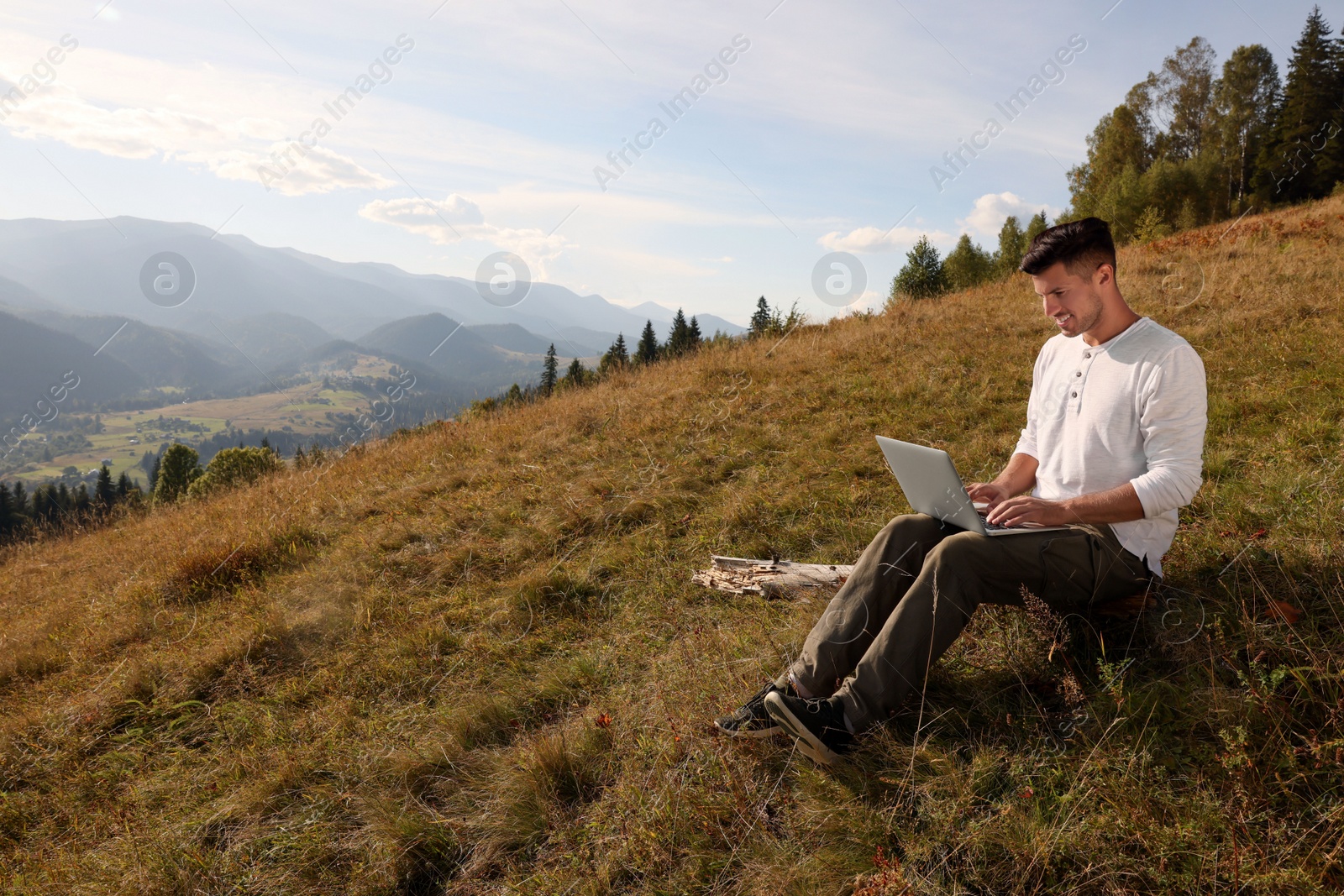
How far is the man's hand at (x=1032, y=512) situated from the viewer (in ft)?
8.24

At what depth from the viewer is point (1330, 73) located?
99.0 ft

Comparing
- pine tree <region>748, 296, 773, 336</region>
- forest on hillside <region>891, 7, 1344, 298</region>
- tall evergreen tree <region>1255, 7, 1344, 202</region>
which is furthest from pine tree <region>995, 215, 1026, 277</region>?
pine tree <region>748, 296, 773, 336</region>

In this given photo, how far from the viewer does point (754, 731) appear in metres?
2.66

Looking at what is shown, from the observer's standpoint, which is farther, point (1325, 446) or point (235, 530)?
point (235, 530)

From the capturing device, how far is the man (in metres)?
2.47

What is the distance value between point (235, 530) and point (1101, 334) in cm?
729

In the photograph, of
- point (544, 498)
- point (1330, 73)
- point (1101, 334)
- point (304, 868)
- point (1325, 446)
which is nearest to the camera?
point (304, 868)

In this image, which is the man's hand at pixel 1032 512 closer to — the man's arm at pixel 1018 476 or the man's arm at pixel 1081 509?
the man's arm at pixel 1081 509

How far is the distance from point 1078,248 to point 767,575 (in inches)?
95.1

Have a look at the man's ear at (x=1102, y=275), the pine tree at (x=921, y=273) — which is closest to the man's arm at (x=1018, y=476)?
the man's ear at (x=1102, y=275)

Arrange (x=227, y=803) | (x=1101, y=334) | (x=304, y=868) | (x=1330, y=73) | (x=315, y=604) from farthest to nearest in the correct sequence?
(x=1330, y=73) → (x=315, y=604) → (x=227, y=803) → (x=1101, y=334) → (x=304, y=868)

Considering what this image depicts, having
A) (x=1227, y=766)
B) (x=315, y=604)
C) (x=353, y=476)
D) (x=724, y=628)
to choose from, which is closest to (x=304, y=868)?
(x=724, y=628)

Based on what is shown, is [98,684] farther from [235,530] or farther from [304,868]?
[304,868]

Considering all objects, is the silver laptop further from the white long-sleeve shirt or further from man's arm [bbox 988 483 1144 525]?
the white long-sleeve shirt
